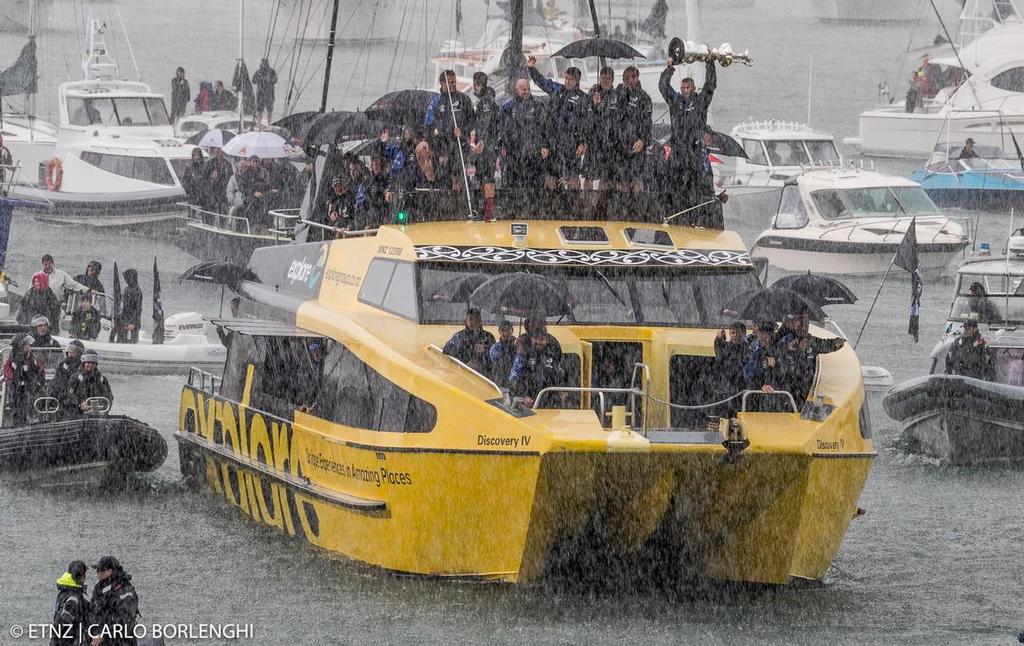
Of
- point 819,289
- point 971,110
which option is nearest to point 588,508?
point 819,289

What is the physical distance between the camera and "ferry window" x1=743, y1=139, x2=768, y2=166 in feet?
135

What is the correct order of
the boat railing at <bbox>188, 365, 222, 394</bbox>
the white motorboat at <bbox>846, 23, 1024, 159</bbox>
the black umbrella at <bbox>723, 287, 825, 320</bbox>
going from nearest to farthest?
1. the black umbrella at <bbox>723, 287, 825, 320</bbox>
2. the boat railing at <bbox>188, 365, 222, 394</bbox>
3. the white motorboat at <bbox>846, 23, 1024, 159</bbox>

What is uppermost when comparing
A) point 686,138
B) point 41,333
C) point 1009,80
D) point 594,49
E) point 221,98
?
point 1009,80

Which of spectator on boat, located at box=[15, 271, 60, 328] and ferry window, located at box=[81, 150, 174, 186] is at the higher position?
ferry window, located at box=[81, 150, 174, 186]

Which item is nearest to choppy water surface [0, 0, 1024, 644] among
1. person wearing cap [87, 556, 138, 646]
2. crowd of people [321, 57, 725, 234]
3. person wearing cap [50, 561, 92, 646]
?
person wearing cap [87, 556, 138, 646]

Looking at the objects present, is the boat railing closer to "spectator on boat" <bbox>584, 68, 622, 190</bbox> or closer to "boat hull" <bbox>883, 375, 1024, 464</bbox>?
"spectator on boat" <bbox>584, 68, 622, 190</bbox>

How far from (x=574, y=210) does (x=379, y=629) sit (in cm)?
425

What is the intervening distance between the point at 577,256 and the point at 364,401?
7.50ft

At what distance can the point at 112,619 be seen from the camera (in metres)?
11.4

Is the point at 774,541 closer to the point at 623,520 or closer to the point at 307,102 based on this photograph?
the point at 623,520

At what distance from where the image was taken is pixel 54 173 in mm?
41281

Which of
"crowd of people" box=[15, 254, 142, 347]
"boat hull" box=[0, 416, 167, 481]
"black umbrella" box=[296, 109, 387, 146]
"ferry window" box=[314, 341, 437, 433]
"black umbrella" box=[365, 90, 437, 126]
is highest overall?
"black umbrella" box=[365, 90, 437, 126]

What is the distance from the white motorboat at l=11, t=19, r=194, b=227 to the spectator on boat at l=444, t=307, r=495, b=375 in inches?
1039

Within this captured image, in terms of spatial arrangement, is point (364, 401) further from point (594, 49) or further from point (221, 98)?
point (221, 98)
